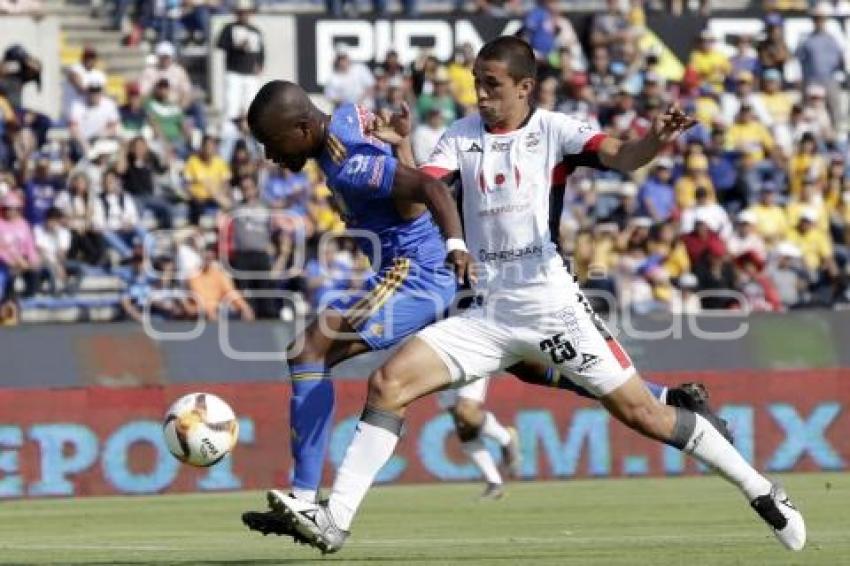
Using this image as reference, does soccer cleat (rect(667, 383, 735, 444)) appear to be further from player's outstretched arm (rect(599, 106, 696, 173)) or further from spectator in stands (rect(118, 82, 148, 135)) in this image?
spectator in stands (rect(118, 82, 148, 135))

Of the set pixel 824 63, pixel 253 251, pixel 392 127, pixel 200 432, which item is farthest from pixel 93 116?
pixel 392 127

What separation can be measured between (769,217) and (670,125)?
15504 millimetres

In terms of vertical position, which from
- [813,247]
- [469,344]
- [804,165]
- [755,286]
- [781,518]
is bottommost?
[755,286]

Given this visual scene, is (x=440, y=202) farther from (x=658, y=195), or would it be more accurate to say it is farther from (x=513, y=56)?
(x=658, y=195)

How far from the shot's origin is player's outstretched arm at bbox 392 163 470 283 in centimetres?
1023

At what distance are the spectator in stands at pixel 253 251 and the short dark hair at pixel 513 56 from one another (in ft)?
36.6

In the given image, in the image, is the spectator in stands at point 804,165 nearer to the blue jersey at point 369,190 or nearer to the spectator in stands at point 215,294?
the spectator in stands at point 215,294

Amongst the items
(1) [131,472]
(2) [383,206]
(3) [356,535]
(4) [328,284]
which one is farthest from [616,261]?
(2) [383,206]

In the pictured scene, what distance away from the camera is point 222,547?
12.9m

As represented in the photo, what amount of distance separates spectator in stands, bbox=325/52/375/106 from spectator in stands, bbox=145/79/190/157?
2.01 m

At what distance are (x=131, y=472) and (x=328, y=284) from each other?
12.7 feet

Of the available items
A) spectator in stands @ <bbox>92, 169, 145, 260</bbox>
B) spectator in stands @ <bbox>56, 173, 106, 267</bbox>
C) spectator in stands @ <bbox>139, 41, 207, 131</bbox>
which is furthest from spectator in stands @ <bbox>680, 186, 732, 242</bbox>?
spectator in stands @ <bbox>56, 173, 106, 267</bbox>

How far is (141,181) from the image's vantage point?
23.4 meters

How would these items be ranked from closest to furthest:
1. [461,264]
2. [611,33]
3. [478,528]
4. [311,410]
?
1. [461,264]
2. [311,410]
3. [478,528]
4. [611,33]
